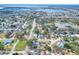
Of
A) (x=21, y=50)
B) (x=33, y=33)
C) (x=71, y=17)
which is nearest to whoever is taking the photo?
(x=21, y=50)

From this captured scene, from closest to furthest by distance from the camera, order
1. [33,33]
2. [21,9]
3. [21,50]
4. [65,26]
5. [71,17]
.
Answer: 1. [21,50]
2. [33,33]
3. [65,26]
4. [71,17]
5. [21,9]

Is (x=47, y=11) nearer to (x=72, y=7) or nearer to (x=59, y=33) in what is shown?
(x=72, y=7)

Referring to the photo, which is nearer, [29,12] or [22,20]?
[22,20]

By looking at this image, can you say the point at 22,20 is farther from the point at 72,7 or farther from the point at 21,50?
the point at 72,7

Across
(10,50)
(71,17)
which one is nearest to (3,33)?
(10,50)

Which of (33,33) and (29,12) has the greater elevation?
(29,12)

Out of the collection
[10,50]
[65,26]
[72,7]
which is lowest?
[10,50]

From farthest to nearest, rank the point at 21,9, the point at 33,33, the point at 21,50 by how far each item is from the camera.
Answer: the point at 21,9 → the point at 33,33 → the point at 21,50

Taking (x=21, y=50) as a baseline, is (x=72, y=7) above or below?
above
